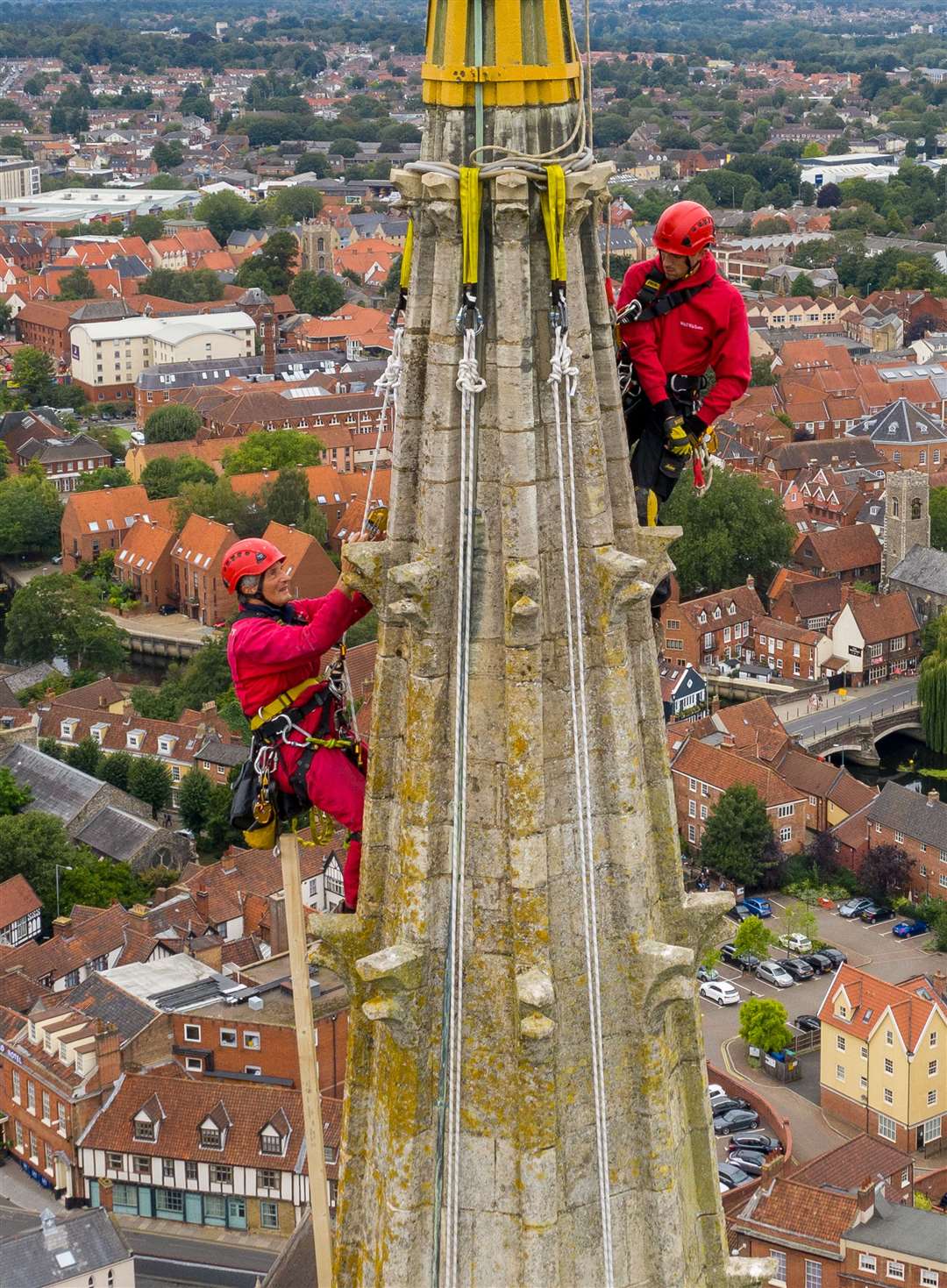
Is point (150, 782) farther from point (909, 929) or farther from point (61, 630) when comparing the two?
point (909, 929)

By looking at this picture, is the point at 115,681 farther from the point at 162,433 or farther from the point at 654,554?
the point at 654,554

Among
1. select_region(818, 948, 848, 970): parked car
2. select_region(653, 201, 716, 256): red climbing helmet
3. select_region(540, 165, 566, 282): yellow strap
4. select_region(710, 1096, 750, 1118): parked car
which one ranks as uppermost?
select_region(540, 165, 566, 282): yellow strap

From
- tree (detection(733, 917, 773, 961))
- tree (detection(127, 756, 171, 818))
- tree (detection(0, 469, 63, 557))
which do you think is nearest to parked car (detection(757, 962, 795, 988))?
tree (detection(733, 917, 773, 961))

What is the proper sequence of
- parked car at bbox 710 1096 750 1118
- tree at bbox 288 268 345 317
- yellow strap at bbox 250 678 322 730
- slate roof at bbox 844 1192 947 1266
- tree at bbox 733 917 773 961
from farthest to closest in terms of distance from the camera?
tree at bbox 288 268 345 317 < tree at bbox 733 917 773 961 < parked car at bbox 710 1096 750 1118 < slate roof at bbox 844 1192 947 1266 < yellow strap at bbox 250 678 322 730

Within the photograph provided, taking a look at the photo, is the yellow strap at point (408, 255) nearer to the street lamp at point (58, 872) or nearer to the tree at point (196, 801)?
the street lamp at point (58, 872)

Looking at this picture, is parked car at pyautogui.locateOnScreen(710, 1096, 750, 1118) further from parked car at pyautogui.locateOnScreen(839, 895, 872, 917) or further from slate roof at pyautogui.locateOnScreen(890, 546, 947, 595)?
slate roof at pyautogui.locateOnScreen(890, 546, 947, 595)
